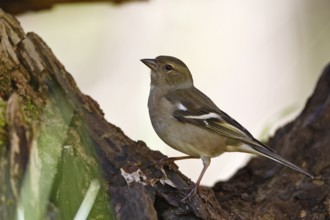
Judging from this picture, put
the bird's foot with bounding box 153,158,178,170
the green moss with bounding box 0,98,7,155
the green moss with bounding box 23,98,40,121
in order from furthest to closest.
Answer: the bird's foot with bounding box 153,158,178,170, the green moss with bounding box 23,98,40,121, the green moss with bounding box 0,98,7,155

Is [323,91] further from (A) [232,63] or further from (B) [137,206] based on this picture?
(A) [232,63]

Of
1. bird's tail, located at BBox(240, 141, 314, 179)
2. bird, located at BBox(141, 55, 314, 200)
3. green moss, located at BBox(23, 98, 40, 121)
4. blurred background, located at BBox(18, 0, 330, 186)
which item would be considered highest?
green moss, located at BBox(23, 98, 40, 121)

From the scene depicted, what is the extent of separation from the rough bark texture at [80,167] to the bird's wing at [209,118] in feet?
1.21

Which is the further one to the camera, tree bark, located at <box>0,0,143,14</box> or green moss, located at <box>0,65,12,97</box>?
tree bark, located at <box>0,0,143,14</box>

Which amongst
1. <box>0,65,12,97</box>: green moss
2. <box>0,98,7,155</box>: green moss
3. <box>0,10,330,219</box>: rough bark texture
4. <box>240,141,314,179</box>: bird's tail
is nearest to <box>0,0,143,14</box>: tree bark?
<box>0,10,330,219</box>: rough bark texture

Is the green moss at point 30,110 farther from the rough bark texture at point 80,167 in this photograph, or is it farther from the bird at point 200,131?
the bird at point 200,131

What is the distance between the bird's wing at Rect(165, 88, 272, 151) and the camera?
4383 millimetres

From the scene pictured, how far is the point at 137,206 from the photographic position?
11.2 ft

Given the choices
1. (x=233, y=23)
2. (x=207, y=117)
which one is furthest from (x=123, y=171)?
(x=233, y=23)

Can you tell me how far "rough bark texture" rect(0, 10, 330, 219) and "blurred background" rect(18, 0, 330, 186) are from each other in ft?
8.71

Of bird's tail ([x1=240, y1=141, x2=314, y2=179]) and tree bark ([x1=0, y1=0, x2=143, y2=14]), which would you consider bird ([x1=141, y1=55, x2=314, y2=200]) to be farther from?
tree bark ([x1=0, y1=0, x2=143, y2=14])

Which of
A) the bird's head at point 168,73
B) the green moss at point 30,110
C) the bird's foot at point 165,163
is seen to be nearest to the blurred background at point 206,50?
the bird's head at point 168,73

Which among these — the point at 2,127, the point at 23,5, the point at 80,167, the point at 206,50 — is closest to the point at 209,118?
the point at 80,167

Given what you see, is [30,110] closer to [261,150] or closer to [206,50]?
[261,150]
